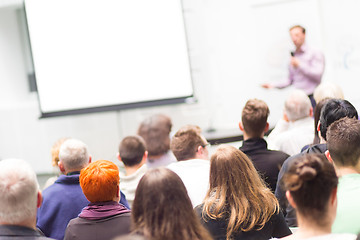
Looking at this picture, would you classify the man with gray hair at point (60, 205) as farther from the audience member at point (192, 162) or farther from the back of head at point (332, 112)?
the back of head at point (332, 112)

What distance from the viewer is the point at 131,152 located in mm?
3582

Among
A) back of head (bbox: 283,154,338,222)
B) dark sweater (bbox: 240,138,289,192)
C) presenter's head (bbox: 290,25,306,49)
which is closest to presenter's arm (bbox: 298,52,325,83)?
presenter's head (bbox: 290,25,306,49)

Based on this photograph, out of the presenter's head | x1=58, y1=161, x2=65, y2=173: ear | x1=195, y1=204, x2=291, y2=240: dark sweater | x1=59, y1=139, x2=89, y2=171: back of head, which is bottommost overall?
x1=195, y1=204, x2=291, y2=240: dark sweater

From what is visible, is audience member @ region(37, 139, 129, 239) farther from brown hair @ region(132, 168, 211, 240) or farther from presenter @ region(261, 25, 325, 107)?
presenter @ region(261, 25, 325, 107)

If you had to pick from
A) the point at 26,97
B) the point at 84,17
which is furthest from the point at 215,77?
the point at 26,97

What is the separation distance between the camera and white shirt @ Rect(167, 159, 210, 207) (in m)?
2.93

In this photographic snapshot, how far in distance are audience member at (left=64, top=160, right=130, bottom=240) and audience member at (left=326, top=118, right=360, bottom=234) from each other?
0.95 metres

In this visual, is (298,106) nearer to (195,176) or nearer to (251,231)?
(195,176)

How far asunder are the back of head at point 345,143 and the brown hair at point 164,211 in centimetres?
84

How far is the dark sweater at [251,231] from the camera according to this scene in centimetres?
215

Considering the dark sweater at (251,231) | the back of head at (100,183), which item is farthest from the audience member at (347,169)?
the back of head at (100,183)

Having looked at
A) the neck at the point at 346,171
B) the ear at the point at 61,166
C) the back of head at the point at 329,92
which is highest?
the back of head at the point at 329,92

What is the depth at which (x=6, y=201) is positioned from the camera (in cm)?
191

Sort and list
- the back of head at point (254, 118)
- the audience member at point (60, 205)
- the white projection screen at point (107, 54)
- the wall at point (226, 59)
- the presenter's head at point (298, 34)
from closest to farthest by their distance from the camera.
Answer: the audience member at point (60, 205), the back of head at point (254, 118), the presenter's head at point (298, 34), the wall at point (226, 59), the white projection screen at point (107, 54)
